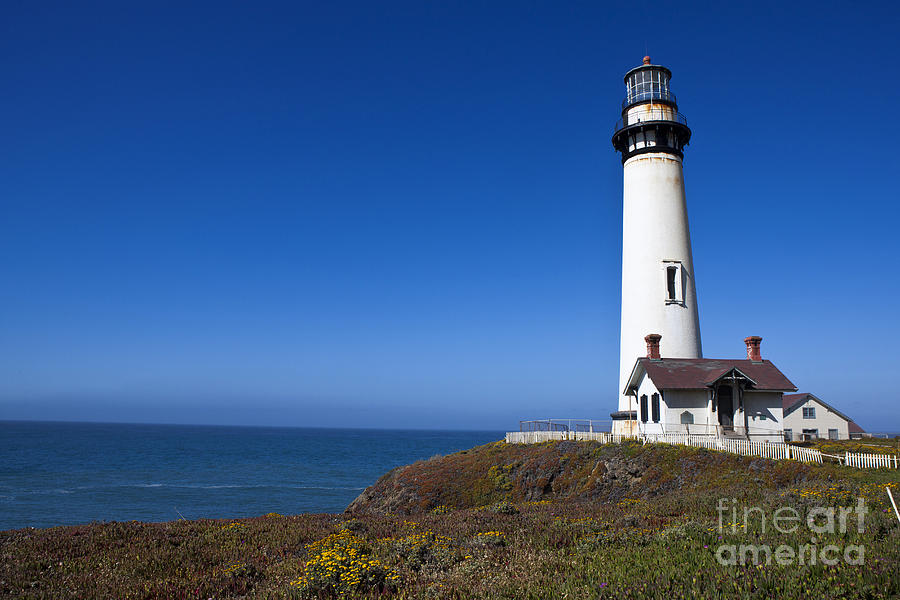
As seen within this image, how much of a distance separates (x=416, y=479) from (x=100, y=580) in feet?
71.7

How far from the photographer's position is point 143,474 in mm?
61719

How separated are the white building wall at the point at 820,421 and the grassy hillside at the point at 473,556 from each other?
73.1 feet

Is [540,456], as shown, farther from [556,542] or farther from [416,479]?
[556,542]

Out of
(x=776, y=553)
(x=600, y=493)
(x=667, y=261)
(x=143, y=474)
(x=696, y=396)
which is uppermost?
(x=667, y=261)

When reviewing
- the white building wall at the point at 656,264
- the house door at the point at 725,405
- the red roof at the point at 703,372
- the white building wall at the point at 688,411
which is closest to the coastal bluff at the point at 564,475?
the white building wall at the point at 688,411

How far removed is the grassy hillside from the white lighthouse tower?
14.8m

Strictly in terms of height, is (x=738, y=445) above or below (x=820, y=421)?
below

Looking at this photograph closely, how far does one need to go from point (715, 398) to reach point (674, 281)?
744 centimetres

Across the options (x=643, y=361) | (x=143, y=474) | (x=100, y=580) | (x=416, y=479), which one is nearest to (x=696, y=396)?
(x=643, y=361)

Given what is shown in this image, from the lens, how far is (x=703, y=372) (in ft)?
96.1

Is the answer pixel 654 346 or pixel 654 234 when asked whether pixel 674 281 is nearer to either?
pixel 654 234


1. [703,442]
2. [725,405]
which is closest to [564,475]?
[703,442]

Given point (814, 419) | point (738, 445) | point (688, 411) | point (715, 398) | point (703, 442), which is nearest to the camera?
point (738, 445)

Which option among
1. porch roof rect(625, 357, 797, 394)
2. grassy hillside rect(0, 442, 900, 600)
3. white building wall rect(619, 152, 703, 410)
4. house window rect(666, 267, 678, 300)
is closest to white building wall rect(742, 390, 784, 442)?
porch roof rect(625, 357, 797, 394)
